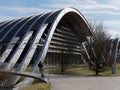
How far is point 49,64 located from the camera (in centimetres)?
6031

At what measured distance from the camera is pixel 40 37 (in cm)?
4678

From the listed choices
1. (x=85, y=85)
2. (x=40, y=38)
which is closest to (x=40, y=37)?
(x=40, y=38)

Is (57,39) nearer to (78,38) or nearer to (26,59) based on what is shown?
(78,38)

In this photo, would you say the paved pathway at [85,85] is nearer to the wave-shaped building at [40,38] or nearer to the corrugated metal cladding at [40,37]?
the wave-shaped building at [40,38]

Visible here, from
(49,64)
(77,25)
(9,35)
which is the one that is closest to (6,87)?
(9,35)

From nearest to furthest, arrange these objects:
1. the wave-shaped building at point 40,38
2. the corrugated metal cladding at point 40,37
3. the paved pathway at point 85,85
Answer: the paved pathway at point 85,85, the wave-shaped building at point 40,38, the corrugated metal cladding at point 40,37

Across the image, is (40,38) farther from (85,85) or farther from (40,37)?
(85,85)

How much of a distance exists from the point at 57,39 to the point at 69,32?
19.3ft

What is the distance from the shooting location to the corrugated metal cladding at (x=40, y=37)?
42750 millimetres

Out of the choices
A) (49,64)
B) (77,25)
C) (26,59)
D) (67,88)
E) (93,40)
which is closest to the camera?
(67,88)

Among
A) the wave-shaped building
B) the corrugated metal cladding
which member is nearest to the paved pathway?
the wave-shaped building

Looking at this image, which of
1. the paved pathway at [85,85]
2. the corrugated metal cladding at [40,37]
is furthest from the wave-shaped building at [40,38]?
the paved pathway at [85,85]

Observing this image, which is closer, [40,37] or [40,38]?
[40,37]

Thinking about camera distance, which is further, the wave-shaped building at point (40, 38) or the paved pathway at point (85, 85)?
the wave-shaped building at point (40, 38)
